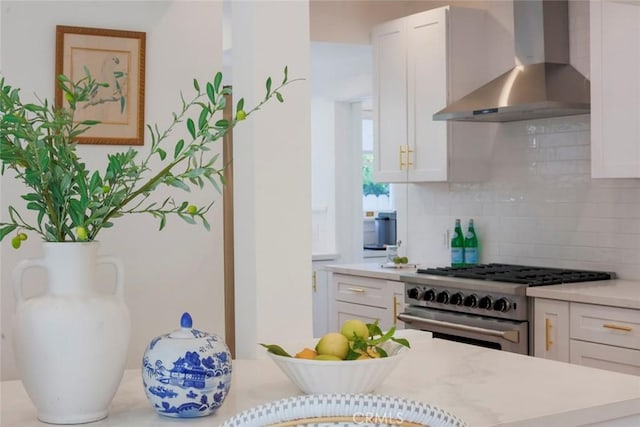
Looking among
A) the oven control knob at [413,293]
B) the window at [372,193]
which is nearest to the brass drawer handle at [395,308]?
the oven control knob at [413,293]

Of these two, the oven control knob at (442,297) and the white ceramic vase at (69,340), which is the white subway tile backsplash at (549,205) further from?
the white ceramic vase at (69,340)

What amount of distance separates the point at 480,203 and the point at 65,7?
10.1ft

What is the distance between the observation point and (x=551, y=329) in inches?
166

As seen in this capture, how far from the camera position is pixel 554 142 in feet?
16.6

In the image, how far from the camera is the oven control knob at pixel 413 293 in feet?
16.3

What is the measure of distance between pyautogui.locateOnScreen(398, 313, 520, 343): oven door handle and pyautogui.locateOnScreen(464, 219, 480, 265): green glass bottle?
0.70m

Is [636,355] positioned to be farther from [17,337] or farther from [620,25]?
[17,337]

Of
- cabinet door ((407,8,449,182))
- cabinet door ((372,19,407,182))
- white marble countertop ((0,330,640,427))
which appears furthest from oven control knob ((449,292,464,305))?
white marble countertop ((0,330,640,427))

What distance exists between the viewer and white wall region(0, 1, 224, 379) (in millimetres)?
3252

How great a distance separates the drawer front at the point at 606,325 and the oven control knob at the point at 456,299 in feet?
2.26

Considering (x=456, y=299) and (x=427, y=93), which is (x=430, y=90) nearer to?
(x=427, y=93)

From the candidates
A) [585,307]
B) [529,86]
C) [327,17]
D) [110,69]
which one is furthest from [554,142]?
[110,69]

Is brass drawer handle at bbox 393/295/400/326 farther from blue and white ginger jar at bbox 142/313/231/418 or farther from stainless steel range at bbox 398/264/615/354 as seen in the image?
blue and white ginger jar at bbox 142/313/231/418

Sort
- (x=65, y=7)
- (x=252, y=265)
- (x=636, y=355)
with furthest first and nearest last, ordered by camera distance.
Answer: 1. (x=636, y=355)
2. (x=65, y=7)
3. (x=252, y=265)
